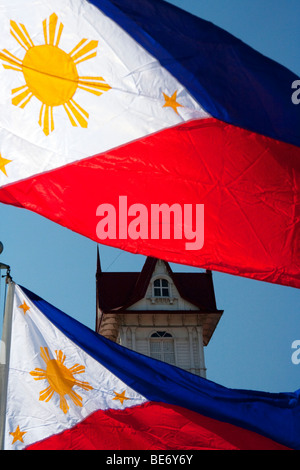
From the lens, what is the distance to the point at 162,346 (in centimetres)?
3975

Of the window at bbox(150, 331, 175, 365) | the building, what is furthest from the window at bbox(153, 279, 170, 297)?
the window at bbox(150, 331, 175, 365)

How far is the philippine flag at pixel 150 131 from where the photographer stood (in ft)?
34.1

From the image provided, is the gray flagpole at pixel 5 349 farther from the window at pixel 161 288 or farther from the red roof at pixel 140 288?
the window at pixel 161 288

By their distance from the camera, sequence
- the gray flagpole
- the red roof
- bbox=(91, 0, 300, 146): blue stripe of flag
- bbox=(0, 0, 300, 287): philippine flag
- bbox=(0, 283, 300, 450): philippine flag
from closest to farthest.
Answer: the gray flagpole, bbox=(0, 0, 300, 287): philippine flag, bbox=(0, 283, 300, 450): philippine flag, bbox=(91, 0, 300, 146): blue stripe of flag, the red roof

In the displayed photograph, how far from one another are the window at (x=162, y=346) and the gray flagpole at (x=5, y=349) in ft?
95.2

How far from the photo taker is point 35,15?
1132 centimetres

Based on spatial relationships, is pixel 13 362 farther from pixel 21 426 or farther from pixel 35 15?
pixel 35 15

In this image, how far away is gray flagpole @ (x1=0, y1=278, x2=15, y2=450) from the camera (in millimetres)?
9844

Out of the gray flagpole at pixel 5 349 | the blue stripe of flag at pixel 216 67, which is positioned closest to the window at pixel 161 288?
the blue stripe of flag at pixel 216 67

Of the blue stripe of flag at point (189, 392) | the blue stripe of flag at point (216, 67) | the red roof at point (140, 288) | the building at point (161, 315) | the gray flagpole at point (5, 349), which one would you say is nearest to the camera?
the gray flagpole at point (5, 349)

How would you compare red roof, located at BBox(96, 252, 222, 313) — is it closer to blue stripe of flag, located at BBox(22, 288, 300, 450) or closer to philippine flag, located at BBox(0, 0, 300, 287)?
blue stripe of flag, located at BBox(22, 288, 300, 450)

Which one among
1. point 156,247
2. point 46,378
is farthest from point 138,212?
point 46,378

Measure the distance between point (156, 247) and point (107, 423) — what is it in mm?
2526

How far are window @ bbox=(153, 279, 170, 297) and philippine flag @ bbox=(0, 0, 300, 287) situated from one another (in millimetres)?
30508
